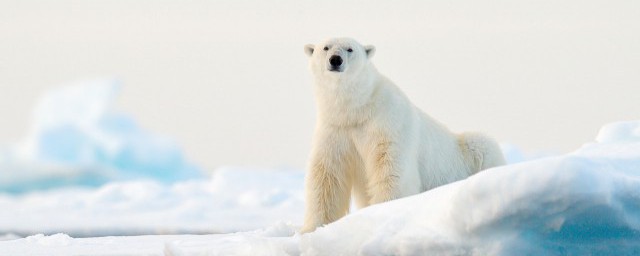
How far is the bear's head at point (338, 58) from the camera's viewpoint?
6.11 meters

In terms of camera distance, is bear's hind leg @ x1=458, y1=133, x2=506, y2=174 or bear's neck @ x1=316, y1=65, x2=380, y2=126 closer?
bear's neck @ x1=316, y1=65, x2=380, y2=126

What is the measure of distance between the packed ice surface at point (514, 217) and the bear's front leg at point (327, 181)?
1.55 meters

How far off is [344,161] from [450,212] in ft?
7.17

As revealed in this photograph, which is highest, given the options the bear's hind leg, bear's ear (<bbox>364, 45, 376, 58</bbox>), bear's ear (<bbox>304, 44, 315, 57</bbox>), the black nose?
bear's ear (<bbox>304, 44, 315, 57</bbox>)

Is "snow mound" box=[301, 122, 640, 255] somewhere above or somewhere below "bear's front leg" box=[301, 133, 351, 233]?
below

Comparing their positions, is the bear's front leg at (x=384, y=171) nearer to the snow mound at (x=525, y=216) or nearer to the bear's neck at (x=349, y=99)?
the bear's neck at (x=349, y=99)

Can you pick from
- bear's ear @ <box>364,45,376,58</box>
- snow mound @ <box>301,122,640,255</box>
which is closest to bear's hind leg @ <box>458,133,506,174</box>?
bear's ear @ <box>364,45,376,58</box>

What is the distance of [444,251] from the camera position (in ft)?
13.5

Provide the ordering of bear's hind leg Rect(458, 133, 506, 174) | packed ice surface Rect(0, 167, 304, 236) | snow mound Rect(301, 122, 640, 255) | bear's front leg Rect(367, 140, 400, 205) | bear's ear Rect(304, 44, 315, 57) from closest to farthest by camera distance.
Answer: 1. snow mound Rect(301, 122, 640, 255)
2. bear's front leg Rect(367, 140, 400, 205)
3. bear's ear Rect(304, 44, 315, 57)
4. bear's hind leg Rect(458, 133, 506, 174)
5. packed ice surface Rect(0, 167, 304, 236)

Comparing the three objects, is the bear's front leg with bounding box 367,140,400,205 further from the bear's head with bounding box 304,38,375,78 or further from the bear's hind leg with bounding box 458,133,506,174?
the bear's hind leg with bounding box 458,133,506,174

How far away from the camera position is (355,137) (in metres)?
6.18

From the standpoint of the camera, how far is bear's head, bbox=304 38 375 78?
20.0ft

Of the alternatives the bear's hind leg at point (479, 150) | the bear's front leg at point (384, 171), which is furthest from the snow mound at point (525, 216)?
the bear's hind leg at point (479, 150)

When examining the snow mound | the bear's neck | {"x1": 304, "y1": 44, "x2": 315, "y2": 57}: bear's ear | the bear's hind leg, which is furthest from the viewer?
the bear's hind leg
